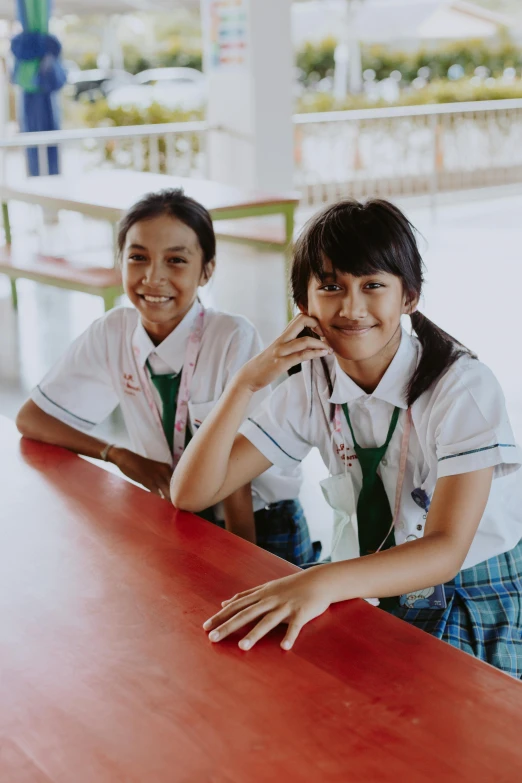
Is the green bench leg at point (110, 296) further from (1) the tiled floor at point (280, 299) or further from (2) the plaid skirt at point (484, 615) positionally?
(2) the plaid skirt at point (484, 615)

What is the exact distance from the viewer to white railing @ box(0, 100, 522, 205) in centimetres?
804

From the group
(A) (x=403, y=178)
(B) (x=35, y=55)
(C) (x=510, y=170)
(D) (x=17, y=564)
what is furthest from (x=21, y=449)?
(C) (x=510, y=170)

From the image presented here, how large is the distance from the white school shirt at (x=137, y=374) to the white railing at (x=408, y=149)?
20.5ft

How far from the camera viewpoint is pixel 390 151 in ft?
29.2

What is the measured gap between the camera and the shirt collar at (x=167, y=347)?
1857mm

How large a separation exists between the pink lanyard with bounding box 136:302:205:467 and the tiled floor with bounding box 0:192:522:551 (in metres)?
0.87

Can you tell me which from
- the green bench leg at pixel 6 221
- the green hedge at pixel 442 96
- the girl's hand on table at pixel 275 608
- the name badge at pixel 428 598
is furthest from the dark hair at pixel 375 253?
the green hedge at pixel 442 96

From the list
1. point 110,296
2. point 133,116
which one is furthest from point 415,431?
point 133,116

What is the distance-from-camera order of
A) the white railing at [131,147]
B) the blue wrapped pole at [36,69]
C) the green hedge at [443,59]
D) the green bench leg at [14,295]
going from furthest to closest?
the green hedge at [443,59] → the blue wrapped pole at [36,69] → the white railing at [131,147] → the green bench leg at [14,295]

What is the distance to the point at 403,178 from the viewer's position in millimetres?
8844

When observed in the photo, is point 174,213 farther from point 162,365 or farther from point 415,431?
point 415,431

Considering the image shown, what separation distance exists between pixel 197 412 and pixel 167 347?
136 mm

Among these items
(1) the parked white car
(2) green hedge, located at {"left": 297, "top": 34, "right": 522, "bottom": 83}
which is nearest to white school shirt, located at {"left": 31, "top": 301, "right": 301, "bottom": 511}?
(1) the parked white car

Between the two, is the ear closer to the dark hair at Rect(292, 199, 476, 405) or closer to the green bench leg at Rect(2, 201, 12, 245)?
the dark hair at Rect(292, 199, 476, 405)
